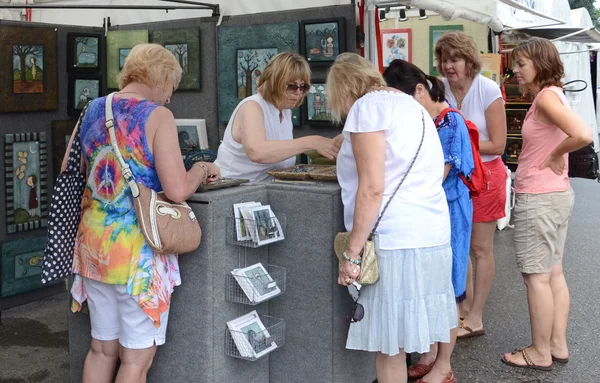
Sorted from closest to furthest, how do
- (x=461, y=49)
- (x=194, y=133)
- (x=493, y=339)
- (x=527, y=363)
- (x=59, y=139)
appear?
1. (x=527, y=363)
2. (x=461, y=49)
3. (x=493, y=339)
4. (x=59, y=139)
5. (x=194, y=133)

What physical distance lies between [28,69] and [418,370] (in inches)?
126

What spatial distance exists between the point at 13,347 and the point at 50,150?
1.45 meters

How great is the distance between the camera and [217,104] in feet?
16.3

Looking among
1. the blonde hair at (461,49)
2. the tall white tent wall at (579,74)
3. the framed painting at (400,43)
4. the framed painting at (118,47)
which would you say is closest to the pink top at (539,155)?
the blonde hair at (461,49)

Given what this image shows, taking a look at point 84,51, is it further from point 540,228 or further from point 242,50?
point 540,228

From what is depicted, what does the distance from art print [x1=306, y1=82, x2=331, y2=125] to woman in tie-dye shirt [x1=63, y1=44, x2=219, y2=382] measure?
190 centimetres

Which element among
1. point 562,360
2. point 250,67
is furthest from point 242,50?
point 562,360

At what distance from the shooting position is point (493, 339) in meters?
4.16

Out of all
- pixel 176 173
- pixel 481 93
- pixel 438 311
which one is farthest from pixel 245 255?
pixel 481 93

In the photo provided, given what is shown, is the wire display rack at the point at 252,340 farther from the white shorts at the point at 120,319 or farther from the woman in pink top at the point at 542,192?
the woman in pink top at the point at 542,192

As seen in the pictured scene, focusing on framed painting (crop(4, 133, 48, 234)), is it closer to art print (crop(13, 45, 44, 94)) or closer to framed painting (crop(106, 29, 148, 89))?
art print (crop(13, 45, 44, 94))

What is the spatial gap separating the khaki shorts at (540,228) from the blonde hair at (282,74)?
1.34m

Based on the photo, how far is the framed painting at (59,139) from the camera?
4.85 m

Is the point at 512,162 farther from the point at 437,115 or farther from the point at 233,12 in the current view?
the point at 437,115
